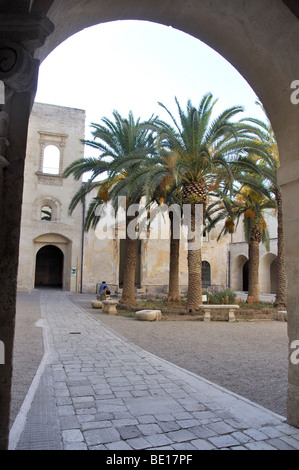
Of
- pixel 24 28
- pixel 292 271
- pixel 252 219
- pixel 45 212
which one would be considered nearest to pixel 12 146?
pixel 24 28

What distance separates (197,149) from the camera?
12.6 m

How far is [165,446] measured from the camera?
280 cm

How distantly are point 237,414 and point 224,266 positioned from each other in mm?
27407

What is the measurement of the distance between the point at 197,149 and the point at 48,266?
2399 centimetres

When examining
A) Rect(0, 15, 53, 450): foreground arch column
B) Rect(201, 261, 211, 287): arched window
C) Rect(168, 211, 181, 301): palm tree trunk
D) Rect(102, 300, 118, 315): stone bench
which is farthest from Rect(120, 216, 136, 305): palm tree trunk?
Rect(201, 261, 211, 287): arched window

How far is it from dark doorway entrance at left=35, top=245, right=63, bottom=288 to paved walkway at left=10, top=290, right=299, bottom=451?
28.2 meters

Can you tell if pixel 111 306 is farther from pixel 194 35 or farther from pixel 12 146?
pixel 12 146

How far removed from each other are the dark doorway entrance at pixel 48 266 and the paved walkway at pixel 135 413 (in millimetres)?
28166

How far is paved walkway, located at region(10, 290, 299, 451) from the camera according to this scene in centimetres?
289

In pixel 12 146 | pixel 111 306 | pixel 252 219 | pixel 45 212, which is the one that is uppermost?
pixel 45 212

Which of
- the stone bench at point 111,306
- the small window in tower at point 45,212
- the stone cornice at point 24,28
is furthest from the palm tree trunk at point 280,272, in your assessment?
the small window in tower at point 45,212

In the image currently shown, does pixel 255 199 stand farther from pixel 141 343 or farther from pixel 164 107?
pixel 141 343

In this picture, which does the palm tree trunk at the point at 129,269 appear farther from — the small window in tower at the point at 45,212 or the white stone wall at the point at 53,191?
the small window in tower at the point at 45,212

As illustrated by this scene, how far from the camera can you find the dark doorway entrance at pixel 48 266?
32.9 metres
